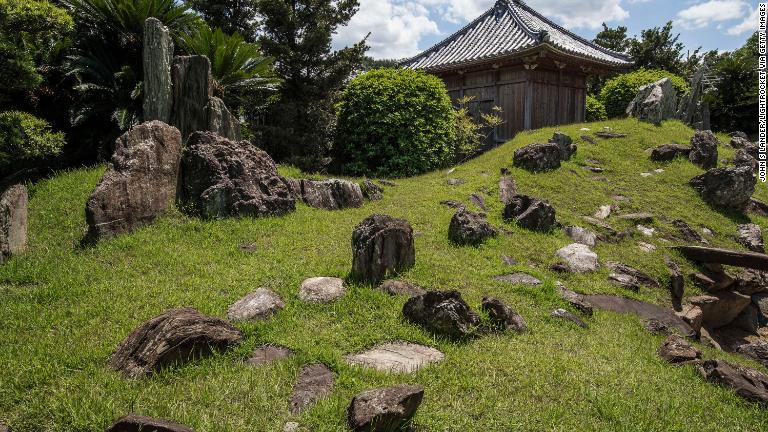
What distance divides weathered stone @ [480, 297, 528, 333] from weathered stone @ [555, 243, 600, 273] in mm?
2775

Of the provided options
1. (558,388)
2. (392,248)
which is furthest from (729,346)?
(392,248)

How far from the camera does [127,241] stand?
6789 millimetres

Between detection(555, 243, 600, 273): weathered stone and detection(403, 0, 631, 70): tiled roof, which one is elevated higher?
detection(403, 0, 631, 70): tiled roof

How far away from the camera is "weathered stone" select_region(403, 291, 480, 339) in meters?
4.92

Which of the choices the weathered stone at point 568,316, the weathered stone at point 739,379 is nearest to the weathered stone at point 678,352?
the weathered stone at point 739,379

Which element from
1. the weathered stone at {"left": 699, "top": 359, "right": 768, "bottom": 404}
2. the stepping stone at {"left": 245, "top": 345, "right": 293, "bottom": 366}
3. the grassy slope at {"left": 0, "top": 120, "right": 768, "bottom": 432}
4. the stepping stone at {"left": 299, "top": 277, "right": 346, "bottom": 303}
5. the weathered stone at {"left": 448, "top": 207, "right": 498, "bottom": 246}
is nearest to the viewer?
the grassy slope at {"left": 0, "top": 120, "right": 768, "bottom": 432}

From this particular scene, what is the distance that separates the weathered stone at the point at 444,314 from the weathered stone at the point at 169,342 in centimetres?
194

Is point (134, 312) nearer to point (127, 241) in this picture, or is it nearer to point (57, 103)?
point (127, 241)

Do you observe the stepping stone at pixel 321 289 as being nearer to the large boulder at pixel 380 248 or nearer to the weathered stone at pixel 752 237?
the large boulder at pixel 380 248

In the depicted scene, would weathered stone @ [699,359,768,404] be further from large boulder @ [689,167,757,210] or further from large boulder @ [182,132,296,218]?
large boulder @ [689,167,757,210]

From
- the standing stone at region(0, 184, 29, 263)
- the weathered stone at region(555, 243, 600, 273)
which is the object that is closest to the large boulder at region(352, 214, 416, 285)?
the weathered stone at region(555, 243, 600, 273)

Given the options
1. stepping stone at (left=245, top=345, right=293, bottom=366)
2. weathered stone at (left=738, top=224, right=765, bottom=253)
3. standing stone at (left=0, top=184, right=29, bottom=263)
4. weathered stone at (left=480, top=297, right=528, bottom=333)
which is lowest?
weathered stone at (left=738, top=224, right=765, bottom=253)

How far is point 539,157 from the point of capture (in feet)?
39.6

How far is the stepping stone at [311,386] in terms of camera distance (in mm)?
3664
